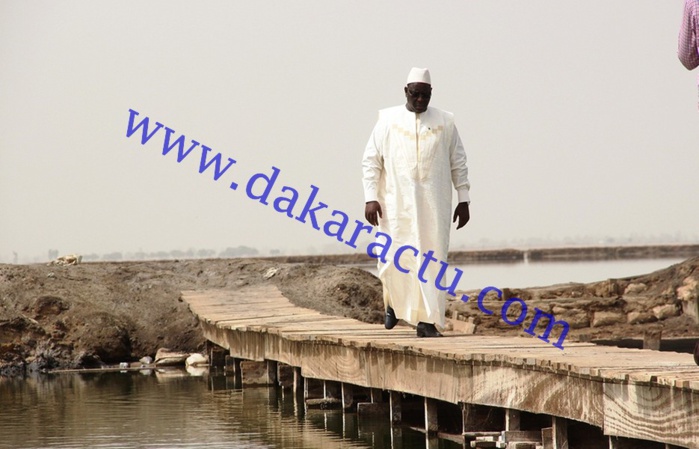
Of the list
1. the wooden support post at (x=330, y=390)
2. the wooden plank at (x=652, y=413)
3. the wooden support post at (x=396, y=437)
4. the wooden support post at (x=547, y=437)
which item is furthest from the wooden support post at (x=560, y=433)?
the wooden support post at (x=330, y=390)

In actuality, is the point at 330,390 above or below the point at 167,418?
above

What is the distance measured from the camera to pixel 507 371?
8.05m

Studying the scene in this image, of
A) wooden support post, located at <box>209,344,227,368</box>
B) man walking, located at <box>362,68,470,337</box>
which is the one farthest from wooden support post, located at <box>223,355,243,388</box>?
man walking, located at <box>362,68,470,337</box>

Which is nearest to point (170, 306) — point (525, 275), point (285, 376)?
point (285, 376)

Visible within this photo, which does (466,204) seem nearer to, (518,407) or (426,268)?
Answer: (426,268)

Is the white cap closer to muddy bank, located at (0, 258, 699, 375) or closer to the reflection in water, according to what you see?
the reflection in water

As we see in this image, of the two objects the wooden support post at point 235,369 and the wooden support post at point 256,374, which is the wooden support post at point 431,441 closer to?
the wooden support post at point 256,374

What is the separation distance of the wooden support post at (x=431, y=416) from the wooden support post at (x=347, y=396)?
4.85 ft

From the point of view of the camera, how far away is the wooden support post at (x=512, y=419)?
27.2 ft

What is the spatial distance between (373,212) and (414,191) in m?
0.35

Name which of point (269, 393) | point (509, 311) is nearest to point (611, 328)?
point (509, 311)

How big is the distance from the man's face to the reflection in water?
238 centimetres

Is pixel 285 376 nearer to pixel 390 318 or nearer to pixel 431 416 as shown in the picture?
pixel 390 318

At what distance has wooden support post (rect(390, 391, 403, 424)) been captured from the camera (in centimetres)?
1000
